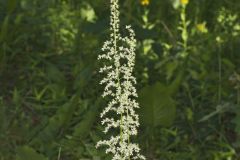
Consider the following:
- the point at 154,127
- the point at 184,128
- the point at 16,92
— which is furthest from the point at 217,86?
the point at 16,92

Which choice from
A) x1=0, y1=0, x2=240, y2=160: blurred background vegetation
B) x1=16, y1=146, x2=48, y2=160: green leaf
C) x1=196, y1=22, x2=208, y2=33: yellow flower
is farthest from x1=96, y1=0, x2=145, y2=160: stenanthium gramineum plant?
x1=196, y1=22, x2=208, y2=33: yellow flower

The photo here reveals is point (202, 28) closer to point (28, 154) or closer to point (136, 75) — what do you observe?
point (136, 75)

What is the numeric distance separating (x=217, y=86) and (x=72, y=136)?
0.87 meters

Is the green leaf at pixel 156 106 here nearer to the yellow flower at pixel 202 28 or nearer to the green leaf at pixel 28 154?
the green leaf at pixel 28 154

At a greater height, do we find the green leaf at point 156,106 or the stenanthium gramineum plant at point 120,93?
the green leaf at point 156,106

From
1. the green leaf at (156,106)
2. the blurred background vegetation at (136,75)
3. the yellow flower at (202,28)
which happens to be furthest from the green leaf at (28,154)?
the yellow flower at (202,28)

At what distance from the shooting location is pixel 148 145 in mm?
3209

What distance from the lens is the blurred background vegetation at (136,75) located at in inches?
124

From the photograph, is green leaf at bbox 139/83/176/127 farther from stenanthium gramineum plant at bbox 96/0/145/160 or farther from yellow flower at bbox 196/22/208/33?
yellow flower at bbox 196/22/208/33

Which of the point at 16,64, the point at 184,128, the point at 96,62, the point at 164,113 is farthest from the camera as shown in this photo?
the point at 16,64

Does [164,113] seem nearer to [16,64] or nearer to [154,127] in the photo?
[154,127]

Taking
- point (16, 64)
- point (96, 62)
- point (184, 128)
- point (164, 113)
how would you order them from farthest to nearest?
point (16, 64)
point (96, 62)
point (184, 128)
point (164, 113)

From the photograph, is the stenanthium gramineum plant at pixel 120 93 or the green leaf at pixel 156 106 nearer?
the stenanthium gramineum plant at pixel 120 93

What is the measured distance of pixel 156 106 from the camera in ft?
9.81
